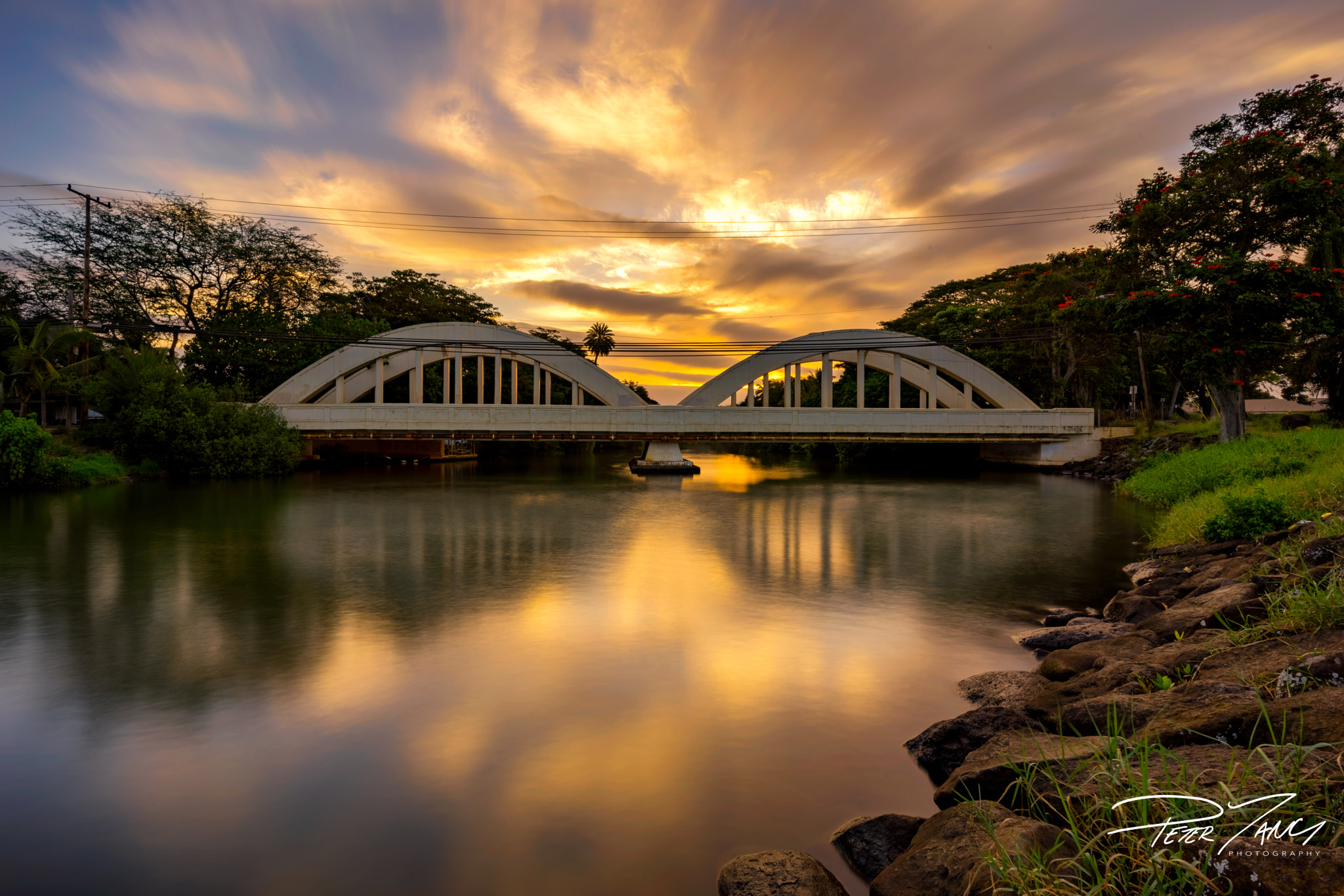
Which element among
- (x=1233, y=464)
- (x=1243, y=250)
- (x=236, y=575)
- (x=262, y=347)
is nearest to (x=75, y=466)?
(x=262, y=347)

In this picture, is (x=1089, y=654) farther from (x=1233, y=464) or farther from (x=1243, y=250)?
(x=1243, y=250)

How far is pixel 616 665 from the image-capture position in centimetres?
717

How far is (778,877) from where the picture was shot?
3.52 m

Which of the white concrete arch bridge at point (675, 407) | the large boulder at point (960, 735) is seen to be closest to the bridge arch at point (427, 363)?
the white concrete arch bridge at point (675, 407)

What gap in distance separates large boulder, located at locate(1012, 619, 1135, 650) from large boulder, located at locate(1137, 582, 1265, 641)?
507mm

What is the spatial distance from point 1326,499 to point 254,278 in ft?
155

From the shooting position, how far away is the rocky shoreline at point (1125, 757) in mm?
2711

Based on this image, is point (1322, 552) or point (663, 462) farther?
point (663, 462)

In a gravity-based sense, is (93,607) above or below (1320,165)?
below

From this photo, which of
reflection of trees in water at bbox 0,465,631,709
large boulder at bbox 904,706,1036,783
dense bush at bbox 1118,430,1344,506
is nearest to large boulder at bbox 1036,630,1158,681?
large boulder at bbox 904,706,1036,783

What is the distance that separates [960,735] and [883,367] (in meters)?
36.2

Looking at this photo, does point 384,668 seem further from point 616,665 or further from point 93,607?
point 93,607

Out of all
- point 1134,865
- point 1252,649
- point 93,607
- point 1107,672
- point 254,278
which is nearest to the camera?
point 1134,865

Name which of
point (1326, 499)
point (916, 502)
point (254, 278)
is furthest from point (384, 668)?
point (254, 278)
